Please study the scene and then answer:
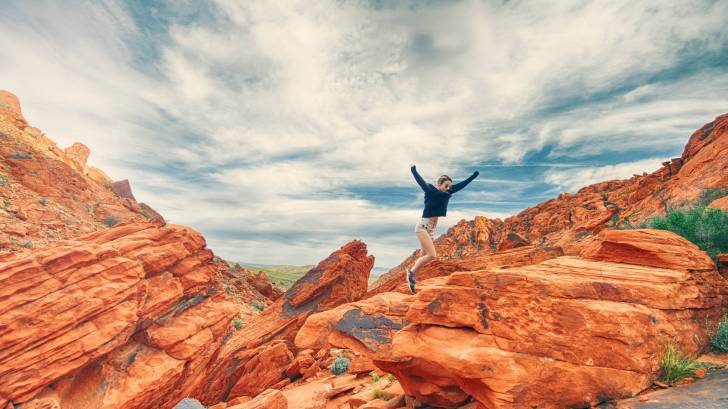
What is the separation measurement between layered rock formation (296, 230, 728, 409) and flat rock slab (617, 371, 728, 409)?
0.38 metres

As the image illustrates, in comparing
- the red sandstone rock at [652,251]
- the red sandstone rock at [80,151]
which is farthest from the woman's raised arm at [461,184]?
the red sandstone rock at [80,151]

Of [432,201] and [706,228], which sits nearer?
[432,201]

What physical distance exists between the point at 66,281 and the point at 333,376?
16.5m

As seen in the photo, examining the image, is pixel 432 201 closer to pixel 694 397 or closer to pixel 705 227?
pixel 694 397

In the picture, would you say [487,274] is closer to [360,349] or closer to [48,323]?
[360,349]

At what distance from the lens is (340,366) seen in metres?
18.3

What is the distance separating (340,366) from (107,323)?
14191mm

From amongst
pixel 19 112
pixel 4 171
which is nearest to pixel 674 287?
pixel 4 171

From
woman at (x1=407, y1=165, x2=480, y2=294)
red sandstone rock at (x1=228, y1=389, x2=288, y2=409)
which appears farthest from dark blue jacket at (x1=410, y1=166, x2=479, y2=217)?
red sandstone rock at (x1=228, y1=389, x2=288, y2=409)

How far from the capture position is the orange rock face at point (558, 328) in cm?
664

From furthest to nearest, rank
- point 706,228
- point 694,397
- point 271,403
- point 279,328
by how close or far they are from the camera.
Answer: point 279,328
point 271,403
point 706,228
point 694,397

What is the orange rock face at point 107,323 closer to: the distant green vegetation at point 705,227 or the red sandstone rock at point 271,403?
the red sandstone rock at point 271,403

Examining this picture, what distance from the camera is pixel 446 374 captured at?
27.2ft

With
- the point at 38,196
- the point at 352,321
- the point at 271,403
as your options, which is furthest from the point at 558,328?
the point at 38,196
